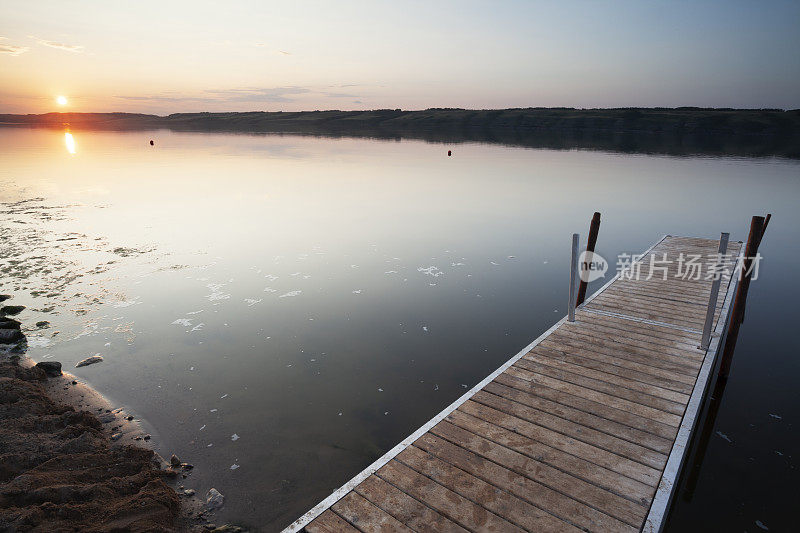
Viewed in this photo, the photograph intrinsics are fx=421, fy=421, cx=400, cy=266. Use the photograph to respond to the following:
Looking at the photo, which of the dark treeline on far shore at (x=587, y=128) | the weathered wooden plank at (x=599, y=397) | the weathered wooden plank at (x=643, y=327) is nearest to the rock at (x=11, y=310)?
the weathered wooden plank at (x=599, y=397)

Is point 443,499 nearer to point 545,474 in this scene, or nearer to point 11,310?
point 545,474

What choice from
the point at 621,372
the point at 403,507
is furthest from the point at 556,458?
the point at 621,372

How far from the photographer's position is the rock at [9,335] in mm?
9500

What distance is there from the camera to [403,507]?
460 cm

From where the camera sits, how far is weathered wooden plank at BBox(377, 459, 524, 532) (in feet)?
14.4

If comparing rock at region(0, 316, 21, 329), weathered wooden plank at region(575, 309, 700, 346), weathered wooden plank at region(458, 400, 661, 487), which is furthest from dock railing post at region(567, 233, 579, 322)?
rock at region(0, 316, 21, 329)

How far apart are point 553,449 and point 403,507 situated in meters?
2.19

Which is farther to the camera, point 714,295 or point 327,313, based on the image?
point 327,313

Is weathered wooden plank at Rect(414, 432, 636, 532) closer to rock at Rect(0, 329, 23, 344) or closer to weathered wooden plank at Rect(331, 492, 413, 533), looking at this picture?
weathered wooden plank at Rect(331, 492, 413, 533)

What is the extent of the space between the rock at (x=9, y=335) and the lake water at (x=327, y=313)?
0.40 meters

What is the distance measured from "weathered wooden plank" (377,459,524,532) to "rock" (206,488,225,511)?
2544 millimetres

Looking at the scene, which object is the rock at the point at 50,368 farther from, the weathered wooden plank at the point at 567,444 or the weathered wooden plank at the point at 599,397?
the weathered wooden plank at the point at 599,397

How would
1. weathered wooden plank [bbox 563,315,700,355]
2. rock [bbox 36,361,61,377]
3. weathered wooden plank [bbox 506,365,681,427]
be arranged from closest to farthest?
weathered wooden plank [bbox 506,365,681,427]
weathered wooden plank [bbox 563,315,700,355]
rock [bbox 36,361,61,377]

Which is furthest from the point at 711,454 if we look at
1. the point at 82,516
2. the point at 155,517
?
the point at 82,516
